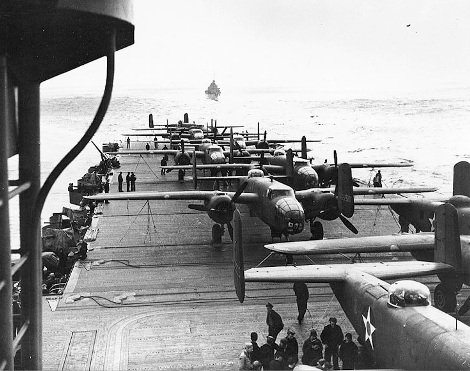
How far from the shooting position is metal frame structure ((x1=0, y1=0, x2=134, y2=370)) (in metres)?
4.03

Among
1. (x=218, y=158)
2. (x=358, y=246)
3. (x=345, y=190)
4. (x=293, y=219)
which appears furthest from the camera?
(x=218, y=158)

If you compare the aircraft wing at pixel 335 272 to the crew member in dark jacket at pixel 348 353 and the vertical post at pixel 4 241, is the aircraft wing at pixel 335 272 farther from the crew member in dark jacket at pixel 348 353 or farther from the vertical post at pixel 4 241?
the vertical post at pixel 4 241

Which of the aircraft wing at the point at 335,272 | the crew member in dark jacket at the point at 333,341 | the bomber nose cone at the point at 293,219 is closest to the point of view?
the crew member in dark jacket at the point at 333,341

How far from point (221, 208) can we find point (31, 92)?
78.6 feet

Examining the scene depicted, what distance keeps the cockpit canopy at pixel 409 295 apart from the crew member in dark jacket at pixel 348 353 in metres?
1.80

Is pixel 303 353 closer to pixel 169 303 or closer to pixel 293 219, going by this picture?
pixel 169 303

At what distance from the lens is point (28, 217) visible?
5.17 m

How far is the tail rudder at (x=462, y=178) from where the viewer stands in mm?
27906

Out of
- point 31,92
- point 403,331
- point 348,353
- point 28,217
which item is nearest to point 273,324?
point 348,353

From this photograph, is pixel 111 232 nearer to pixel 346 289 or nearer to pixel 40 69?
pixel 346 289

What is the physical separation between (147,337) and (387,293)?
303 inches

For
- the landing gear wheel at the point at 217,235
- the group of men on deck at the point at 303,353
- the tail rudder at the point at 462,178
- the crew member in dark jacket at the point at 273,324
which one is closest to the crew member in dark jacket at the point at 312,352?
the group of men on deck at the point at 303,353

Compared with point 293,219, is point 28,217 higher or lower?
higher

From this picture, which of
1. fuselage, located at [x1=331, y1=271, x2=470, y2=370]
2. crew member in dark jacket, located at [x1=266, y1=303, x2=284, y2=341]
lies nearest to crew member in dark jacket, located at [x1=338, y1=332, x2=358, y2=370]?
fuselage, located at [x1=331, y1=271, x2=470, y2=370]
